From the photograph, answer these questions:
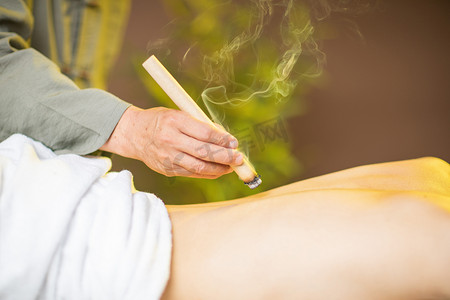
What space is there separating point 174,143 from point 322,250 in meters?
0.34

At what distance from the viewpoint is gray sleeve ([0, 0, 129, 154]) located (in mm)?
731

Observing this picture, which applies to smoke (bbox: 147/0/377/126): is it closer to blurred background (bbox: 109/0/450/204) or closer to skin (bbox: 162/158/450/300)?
blurred background (bbox: 109/0/450/204)

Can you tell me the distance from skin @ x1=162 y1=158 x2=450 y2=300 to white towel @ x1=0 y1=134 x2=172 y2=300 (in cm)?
5

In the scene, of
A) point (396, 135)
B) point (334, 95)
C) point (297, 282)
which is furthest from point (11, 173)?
point (396, 135)

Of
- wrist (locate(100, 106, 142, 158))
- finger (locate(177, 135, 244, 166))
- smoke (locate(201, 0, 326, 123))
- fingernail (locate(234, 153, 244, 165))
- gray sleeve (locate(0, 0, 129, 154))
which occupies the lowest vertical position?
smoke (locate(201, 0, 326, 123))

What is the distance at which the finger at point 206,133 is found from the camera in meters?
0.69

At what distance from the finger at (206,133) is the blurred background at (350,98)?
3.19 ft

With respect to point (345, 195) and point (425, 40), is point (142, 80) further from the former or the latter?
point (425, 40)

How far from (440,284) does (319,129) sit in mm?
1613

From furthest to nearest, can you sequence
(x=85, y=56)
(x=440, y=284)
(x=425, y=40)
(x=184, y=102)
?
(x=425, y=40) < (x=85, y=56) < (x=184, y=102) < (x=440, y=284)

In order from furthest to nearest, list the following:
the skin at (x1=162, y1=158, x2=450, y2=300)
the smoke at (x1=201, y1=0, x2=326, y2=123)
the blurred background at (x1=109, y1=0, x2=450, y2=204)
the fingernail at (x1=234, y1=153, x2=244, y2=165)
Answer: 1. the blurred background at (x1=109, y1=0, x2=450, y2=204)
2. the smoke at (x1=201, y1=0, x2=326, y2=123)
3. the fingernail at (x1=234, y1=153, x2=244, y2=165)
4. the skin at (x1=162, y1=158, x2=450, y2=300)

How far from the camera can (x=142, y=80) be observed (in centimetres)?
160

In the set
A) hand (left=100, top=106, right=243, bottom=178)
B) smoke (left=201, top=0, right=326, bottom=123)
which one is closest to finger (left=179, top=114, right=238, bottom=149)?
hand (left=100, top=106, right=243, bottom=178)

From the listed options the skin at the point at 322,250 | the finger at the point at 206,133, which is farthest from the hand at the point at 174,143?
the skin at the point at 322,250
